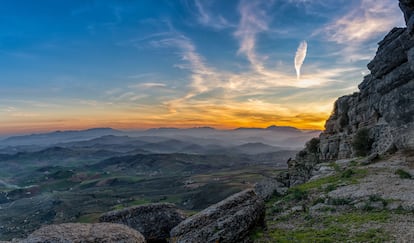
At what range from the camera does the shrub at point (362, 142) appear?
55.8m

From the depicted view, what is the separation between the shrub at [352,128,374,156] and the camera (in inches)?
2197

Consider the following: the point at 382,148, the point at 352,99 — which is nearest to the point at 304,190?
the point at 382,148

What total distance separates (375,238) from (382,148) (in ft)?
138

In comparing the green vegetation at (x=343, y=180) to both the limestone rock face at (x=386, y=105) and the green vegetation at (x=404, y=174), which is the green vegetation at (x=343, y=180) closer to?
the green vegetation at (x=404, y=174)

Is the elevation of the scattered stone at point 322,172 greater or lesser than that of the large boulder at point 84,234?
lesser

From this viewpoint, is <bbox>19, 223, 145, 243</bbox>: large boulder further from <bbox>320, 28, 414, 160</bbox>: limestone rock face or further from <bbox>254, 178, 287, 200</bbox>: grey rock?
<bbox>320, 28, 414, 160</bbox>: limestone rock face

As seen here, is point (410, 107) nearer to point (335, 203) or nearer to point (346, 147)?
point (346, 147)

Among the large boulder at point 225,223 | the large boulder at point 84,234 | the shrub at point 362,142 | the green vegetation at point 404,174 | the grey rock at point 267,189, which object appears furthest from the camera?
the shrub at point 362,142

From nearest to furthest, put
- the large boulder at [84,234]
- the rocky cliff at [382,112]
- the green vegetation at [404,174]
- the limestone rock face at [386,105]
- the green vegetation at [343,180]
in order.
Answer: the large boulder at [84,234] → the green vegetation at [404,174] → the green vegetation at [343,180] → the rocky cliff at [382,112] → the limestone rock face at [386,105]

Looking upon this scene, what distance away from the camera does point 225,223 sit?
16156mm

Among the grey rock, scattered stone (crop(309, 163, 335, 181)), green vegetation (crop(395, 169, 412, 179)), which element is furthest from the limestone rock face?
the grey rock

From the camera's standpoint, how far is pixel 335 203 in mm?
26328

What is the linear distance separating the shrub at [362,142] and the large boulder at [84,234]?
53474 mm

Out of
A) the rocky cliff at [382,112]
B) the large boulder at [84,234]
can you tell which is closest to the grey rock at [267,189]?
the rocky cliff at [382,112]
